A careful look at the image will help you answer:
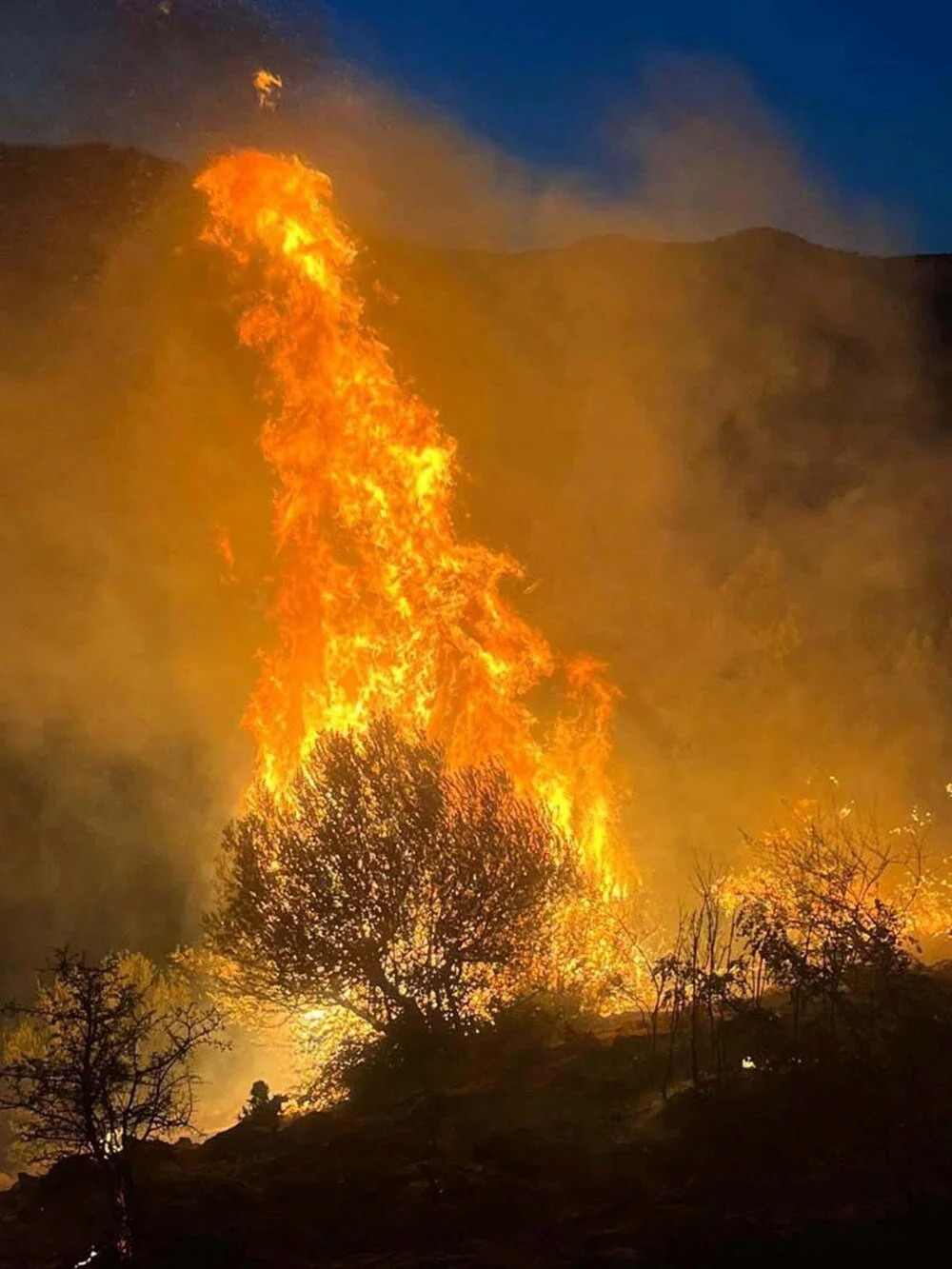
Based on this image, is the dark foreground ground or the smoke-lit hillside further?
the smoke-lit hillside

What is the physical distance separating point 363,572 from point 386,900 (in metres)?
20.5

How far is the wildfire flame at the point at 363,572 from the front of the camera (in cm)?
3853

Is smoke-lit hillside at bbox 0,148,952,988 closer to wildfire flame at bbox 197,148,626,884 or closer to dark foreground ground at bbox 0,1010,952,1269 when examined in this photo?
wildfire flame at bbox 197,148,626,884

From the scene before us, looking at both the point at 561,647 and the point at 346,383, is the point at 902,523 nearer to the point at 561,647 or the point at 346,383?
the point at 561,647

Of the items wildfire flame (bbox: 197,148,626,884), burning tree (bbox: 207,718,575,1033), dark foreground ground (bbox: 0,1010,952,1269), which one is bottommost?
dark foreground ground (bbox: 0,1010,952,1269)

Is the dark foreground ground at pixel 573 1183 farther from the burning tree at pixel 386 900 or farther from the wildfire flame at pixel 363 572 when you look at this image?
the wildfire flame at pixel 363 572

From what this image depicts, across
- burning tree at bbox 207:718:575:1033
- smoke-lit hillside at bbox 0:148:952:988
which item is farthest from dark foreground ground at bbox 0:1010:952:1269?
smoke-lit hillside at bbox 0:148:952:988

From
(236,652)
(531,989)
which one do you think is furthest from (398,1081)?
(236,652)

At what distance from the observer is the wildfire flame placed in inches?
1517

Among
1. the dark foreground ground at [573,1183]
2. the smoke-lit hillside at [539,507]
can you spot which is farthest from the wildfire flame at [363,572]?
the dark foreground ground at [573,1183]

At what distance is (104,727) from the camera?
2222 inches

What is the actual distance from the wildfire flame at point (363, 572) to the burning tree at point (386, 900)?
11377mm

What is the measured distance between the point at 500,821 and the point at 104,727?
37138 mm

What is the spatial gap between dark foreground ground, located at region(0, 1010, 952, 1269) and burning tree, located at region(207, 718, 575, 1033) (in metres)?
3.12
